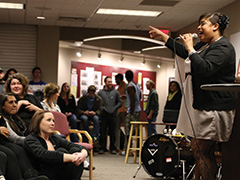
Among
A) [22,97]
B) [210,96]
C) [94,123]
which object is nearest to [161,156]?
[22,97]

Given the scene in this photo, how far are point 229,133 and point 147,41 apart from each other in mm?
10063

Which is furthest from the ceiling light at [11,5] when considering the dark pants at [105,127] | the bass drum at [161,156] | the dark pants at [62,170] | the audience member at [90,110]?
the dark pants at [62,170]

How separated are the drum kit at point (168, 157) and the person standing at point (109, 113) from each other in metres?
3.61

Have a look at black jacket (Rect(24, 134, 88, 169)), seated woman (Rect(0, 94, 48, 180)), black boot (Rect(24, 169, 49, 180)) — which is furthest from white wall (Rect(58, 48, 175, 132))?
black boot (Rect(24, 169, 49, 180))

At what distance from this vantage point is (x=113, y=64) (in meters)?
14.0

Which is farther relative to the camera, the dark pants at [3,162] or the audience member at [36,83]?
the audience member at [36,83]

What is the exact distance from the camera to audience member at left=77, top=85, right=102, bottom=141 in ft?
31.9

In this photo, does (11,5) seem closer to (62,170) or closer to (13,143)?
(13,143)

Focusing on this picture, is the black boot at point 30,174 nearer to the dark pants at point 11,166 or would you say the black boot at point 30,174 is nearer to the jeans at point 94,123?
the dark pants at point 11,166

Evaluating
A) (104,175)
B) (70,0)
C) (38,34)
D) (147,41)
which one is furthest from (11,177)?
(147,41)

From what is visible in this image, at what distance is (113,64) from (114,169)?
277 inches

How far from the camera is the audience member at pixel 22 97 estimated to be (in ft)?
17.8

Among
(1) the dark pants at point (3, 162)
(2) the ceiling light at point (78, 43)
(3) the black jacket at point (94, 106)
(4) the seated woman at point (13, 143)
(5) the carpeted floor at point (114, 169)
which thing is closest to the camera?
(1) the dark pants at point (3, 162)

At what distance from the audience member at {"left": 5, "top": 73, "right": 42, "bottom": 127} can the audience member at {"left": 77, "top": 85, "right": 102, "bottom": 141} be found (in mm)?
4054
